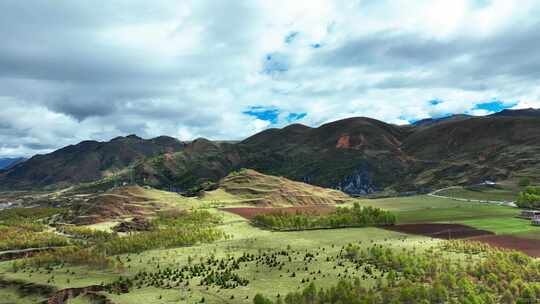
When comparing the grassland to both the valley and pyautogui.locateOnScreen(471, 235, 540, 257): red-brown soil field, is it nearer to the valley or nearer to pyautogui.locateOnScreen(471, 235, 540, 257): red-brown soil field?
the valley

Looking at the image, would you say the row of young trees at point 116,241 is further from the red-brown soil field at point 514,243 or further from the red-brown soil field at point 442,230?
the red-brown soil field at point 514,243

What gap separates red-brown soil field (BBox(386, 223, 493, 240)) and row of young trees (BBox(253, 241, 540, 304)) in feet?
84.0

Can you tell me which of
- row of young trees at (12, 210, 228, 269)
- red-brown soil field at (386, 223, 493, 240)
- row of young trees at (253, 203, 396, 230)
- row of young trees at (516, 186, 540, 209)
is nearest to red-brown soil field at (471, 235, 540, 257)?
red-brown soil field at (386, 223, 493, 240)

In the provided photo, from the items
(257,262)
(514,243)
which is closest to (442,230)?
(514,243)

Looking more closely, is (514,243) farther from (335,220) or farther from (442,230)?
(335,220)

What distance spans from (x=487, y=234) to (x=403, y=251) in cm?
3758

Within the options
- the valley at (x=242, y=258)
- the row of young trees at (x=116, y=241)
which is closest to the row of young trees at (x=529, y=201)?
the valley at (x=242, y=258)

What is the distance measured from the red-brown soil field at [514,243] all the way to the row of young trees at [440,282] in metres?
7.83

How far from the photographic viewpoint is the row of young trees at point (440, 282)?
79312 millimetres

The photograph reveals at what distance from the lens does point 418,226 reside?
160 meters

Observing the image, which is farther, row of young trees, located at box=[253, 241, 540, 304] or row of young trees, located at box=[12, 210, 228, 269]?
row of young trees, located at box=[12, 210, 228, 269]

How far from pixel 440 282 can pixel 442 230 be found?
65.0 meters

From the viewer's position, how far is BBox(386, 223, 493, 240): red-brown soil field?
5363 inches

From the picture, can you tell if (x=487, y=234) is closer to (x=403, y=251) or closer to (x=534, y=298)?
(x=403, y=251)
